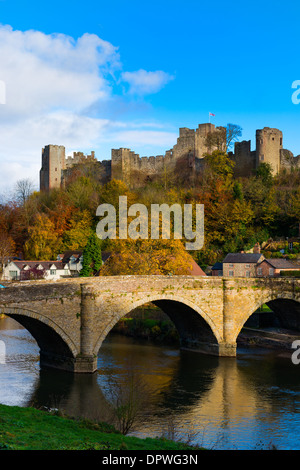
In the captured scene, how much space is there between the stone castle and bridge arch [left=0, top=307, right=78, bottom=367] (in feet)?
138

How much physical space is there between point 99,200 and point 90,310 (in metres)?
35.4

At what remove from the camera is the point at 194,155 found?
64.7 meters

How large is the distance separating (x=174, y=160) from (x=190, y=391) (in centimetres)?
4741

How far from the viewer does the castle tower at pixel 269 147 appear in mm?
60625

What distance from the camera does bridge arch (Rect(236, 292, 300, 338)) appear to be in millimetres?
29219

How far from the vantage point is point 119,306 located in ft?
81.3

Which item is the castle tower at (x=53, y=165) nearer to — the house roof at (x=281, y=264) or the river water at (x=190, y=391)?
the house roof at (x=281, y=264)

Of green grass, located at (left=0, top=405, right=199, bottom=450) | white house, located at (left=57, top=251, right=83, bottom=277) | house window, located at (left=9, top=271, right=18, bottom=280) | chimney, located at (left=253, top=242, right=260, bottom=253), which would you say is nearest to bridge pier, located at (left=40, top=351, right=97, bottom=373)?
green grass, located at (left=0, top=405, right=199, bottom=450)

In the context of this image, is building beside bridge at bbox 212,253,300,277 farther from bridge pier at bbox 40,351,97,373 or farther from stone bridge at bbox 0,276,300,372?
bridge pier at bbox 40,351,97,373

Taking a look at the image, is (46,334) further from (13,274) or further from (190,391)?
(13,274)

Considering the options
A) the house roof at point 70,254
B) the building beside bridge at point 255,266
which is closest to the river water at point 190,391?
the building beside bridge at point 255,266

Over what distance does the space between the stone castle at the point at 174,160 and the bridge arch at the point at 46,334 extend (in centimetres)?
4213

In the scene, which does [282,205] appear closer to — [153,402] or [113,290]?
[113,290]

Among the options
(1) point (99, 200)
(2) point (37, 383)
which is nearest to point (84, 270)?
(1) point (99, 200)
